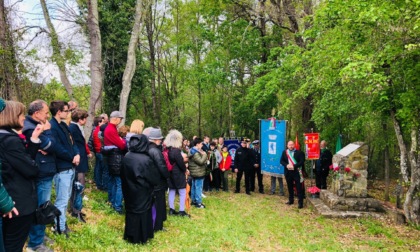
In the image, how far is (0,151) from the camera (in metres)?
2.76

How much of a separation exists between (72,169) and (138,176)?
93 cm

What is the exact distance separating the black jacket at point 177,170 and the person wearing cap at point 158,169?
0.76m

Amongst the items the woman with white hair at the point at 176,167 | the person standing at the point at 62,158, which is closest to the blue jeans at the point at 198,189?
the woman with white hair at the point at 176,167

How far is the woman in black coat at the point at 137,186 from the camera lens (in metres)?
4.79

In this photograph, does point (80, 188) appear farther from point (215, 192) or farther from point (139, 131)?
point (215, 192)

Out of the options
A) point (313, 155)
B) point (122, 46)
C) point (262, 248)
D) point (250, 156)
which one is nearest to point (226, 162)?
point (250, 156)

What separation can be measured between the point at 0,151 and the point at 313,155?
974cm

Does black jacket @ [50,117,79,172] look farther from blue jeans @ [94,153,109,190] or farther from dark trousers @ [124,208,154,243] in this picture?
blue jeans @ [94,153,109,190]

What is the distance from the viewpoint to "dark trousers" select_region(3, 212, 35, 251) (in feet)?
9.24

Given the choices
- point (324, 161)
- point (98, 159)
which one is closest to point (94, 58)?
point (98, 159)

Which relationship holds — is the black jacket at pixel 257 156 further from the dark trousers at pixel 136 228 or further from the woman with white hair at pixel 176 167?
the dark trousers at pixel 136 228

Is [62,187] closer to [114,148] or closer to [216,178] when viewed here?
[114,148]

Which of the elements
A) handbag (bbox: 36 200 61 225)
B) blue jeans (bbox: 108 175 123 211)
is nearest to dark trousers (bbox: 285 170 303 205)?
blue jeans (bbox: 108 175 123 211)

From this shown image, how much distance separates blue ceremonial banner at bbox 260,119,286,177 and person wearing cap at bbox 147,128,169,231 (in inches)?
245
